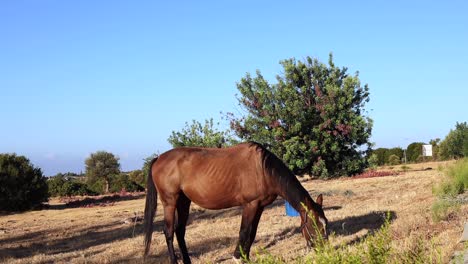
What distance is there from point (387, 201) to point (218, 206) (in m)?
7.34

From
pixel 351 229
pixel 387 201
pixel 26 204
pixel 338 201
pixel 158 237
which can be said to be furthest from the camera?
pixel 26 204

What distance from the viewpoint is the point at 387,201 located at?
1392 centimetres

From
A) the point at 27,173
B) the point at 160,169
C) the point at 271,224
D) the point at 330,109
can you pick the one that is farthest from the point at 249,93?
the point at 160,169

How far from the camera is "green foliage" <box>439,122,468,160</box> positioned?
147ft

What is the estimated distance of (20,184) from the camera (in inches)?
970

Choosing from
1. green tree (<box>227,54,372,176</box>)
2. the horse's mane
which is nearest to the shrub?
green tree (<box>227,54,372,176</box>)

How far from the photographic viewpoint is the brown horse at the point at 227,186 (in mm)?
7723

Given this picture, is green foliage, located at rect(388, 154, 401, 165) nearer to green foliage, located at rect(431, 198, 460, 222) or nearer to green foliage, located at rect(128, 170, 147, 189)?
green foliage, located at rect(128, 170, 147, 189)

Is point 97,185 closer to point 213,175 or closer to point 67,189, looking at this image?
point 67,189

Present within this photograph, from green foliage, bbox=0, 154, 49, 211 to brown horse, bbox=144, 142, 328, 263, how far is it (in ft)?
58.3

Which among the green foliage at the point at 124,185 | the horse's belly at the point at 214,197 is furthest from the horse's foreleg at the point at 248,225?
the green foliage at the point at 124,185

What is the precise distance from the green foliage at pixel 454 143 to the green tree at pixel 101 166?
29733 millimetres

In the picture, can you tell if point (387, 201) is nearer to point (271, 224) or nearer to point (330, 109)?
point (271, 224)

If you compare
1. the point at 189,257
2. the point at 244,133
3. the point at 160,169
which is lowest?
the point at 189,257
